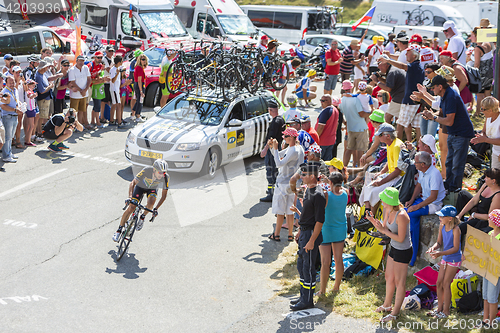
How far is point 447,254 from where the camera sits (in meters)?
6.24

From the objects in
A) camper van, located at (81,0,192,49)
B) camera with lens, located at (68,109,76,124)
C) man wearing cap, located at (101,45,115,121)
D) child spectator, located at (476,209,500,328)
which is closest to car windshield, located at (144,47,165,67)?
camper van, located at (81,0,192,49)

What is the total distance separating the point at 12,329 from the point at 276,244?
430 centimetres

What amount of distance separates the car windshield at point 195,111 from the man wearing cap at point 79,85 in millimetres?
3291

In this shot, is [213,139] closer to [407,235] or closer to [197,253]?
[197,253]

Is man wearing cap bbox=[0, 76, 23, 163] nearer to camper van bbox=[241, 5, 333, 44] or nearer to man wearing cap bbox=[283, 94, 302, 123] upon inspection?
man wearing cap bbox=[283, 94, 302, 123]

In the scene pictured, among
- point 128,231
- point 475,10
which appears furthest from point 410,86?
point 475,10

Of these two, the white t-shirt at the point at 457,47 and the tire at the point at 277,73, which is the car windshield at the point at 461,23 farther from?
the tire at the point at 277,73

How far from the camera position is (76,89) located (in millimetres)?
14031

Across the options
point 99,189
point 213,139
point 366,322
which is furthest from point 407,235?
point 99,189

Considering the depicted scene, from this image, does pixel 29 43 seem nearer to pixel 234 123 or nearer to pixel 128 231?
pixel 234 123

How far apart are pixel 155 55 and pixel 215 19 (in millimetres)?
7303

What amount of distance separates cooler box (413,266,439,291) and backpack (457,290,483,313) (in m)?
0.56

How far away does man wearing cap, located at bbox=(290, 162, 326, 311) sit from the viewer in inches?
257

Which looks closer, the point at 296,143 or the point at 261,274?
the point at 261,274
